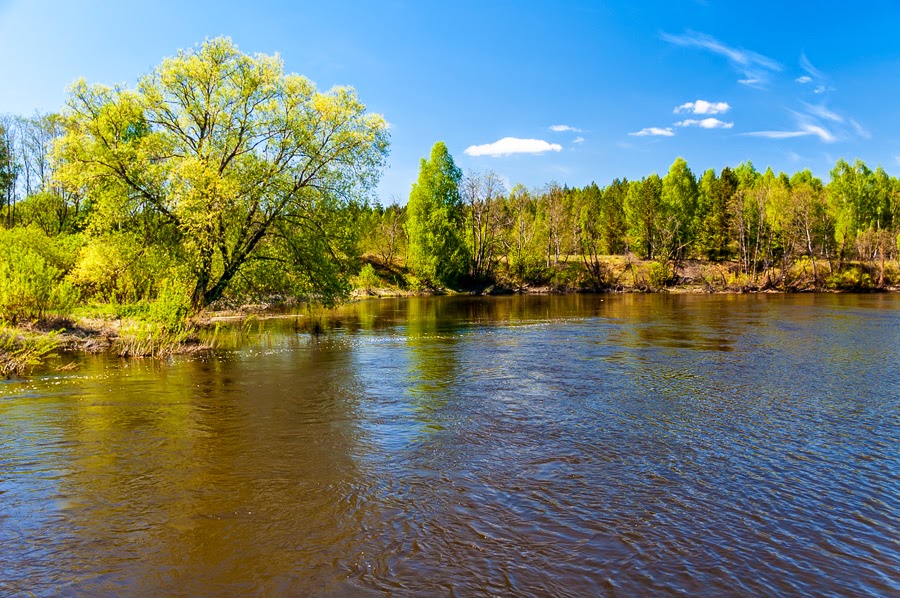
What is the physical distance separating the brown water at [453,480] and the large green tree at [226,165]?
30.7 ft

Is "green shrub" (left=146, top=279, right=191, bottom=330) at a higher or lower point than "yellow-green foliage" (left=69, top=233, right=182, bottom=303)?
lower

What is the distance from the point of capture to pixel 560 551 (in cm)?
755

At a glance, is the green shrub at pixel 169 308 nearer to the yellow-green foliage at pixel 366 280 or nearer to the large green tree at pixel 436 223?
the yellow-green foliage at pixel 366 280

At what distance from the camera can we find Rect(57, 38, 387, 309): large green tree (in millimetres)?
27000

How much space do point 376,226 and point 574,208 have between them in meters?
35.5

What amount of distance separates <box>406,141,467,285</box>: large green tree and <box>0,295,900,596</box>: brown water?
2382 inches

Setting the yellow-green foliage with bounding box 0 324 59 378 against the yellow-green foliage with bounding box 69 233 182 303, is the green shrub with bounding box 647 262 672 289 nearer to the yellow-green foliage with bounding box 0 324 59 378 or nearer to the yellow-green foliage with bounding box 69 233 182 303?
the yellow-green foliage with bounding box 69 233 182 303

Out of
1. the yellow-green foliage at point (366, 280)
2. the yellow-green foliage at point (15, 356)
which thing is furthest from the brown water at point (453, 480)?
the yellow-green foliage at point (366, 280)

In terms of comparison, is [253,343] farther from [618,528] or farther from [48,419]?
[618,528]

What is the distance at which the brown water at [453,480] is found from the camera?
23.2 ft

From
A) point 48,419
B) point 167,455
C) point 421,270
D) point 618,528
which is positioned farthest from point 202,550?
point 421,270

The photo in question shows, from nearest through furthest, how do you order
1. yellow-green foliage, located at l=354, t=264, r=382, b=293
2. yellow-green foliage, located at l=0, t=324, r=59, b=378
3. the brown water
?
the brown water
yellow-green foliage, located at l=0, t=324, r=59, b=378
yellow-green foliage, located at l=354, t=264, r=382, b=293

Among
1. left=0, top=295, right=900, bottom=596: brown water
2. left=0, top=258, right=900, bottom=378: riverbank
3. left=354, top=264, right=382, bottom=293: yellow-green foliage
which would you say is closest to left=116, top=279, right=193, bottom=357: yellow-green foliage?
left=0, top=295, right=900, bottom=596: brown water

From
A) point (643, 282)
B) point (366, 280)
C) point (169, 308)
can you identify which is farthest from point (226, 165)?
point (643, 282)
